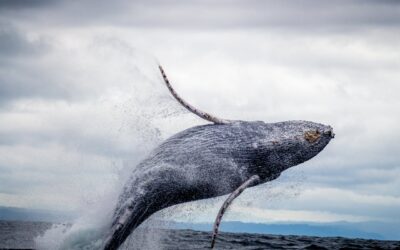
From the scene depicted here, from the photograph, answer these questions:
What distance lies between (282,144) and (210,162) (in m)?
1.67

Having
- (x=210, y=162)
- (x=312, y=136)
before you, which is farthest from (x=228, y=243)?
(x=210, y=162)

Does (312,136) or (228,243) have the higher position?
(312,136)

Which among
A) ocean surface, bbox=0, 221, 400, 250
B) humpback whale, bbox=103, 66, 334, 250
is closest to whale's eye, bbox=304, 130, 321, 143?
humpback whale, bbox=103, 66, 334, 250

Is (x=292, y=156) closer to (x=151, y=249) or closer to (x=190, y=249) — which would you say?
(x=151, y=249)

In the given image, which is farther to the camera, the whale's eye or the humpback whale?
the whale's eye

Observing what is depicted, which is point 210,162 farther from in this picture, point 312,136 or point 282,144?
point 312,136

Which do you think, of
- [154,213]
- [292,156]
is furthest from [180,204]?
[292,156]

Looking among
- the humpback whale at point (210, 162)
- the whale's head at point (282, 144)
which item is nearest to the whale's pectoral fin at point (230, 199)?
the humpback whale at point (210, 162)

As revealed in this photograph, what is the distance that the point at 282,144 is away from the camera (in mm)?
14320

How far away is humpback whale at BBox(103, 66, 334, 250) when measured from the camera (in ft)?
45.6

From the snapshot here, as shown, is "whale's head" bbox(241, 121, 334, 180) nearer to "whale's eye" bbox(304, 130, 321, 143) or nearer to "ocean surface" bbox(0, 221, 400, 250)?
"whale's eye" bbox(304, 130, 321, 143)

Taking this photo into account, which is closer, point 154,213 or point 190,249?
point 154,213

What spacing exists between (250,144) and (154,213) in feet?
8.99

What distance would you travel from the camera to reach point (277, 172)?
14.7m
